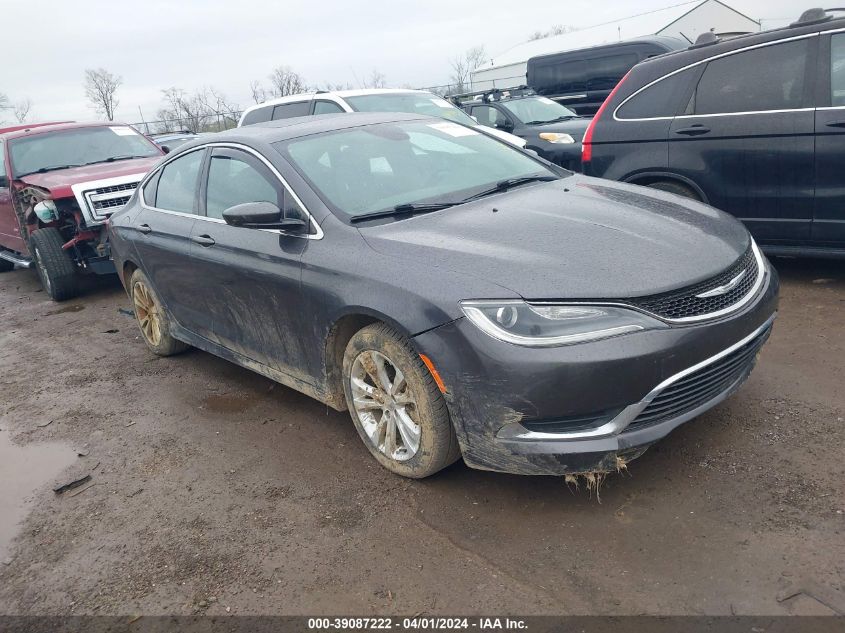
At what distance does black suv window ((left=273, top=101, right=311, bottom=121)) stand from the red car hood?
5.61ft

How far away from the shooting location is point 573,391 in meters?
2.63

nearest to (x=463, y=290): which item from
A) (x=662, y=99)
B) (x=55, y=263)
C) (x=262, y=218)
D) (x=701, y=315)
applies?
(x=701, y=315)

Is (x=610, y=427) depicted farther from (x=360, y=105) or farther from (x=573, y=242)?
(x=360, y=105)

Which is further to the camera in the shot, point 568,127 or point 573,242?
point 568,127

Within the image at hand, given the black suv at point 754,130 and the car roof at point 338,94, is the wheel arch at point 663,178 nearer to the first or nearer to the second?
the black suv at point 754,130

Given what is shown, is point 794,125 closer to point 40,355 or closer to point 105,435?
point 105,435

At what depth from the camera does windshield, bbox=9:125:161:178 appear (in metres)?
8.59

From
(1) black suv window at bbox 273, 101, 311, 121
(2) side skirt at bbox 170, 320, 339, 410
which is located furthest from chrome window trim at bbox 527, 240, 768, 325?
(1) black suv window at bbox 273, 101, 311, 121

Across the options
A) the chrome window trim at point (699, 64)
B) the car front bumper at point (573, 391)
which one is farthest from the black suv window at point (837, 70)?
the car front bumper at point (573, 391)

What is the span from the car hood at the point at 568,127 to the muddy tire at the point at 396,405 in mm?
6892

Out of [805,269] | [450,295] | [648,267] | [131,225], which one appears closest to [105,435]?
[131,225]

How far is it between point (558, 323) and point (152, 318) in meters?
3.96

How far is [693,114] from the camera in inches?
215

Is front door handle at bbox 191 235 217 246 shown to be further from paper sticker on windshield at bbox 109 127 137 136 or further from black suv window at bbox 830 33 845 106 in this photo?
paper sticker on windshield at bbox 109 127 137 136
